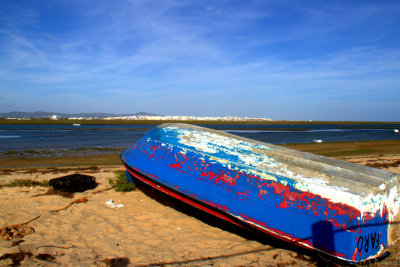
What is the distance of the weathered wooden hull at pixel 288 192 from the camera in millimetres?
3250

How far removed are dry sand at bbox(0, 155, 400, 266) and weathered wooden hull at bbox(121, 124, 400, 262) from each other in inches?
13.5

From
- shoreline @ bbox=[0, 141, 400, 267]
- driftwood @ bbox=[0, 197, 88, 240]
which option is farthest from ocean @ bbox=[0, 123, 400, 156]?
driftwood @ bbox=[0, 197, 88, 240]

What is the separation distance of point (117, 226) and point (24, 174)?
5.46m

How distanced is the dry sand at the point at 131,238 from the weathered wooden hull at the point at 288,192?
1.13 feet

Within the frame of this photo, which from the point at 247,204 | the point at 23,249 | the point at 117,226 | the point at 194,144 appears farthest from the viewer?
the point at 194,144

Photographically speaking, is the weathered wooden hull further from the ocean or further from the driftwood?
the ocean

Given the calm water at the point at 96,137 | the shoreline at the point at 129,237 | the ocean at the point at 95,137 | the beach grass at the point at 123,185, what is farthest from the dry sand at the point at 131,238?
the calm water at the point at 96,137

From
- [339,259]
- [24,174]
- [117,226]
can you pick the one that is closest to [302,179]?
[339,259]

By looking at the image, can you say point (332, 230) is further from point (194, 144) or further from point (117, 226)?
point (117, 226)

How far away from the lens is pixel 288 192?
360 centimetres

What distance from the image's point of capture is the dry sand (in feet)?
11.0

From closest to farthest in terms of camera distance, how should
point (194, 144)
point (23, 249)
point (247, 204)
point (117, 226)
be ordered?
point (23, 249) < point (247, 204) < point (117, 226) < point (194, 144)

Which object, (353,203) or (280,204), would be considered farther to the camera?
(280,204)

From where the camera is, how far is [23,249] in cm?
348
